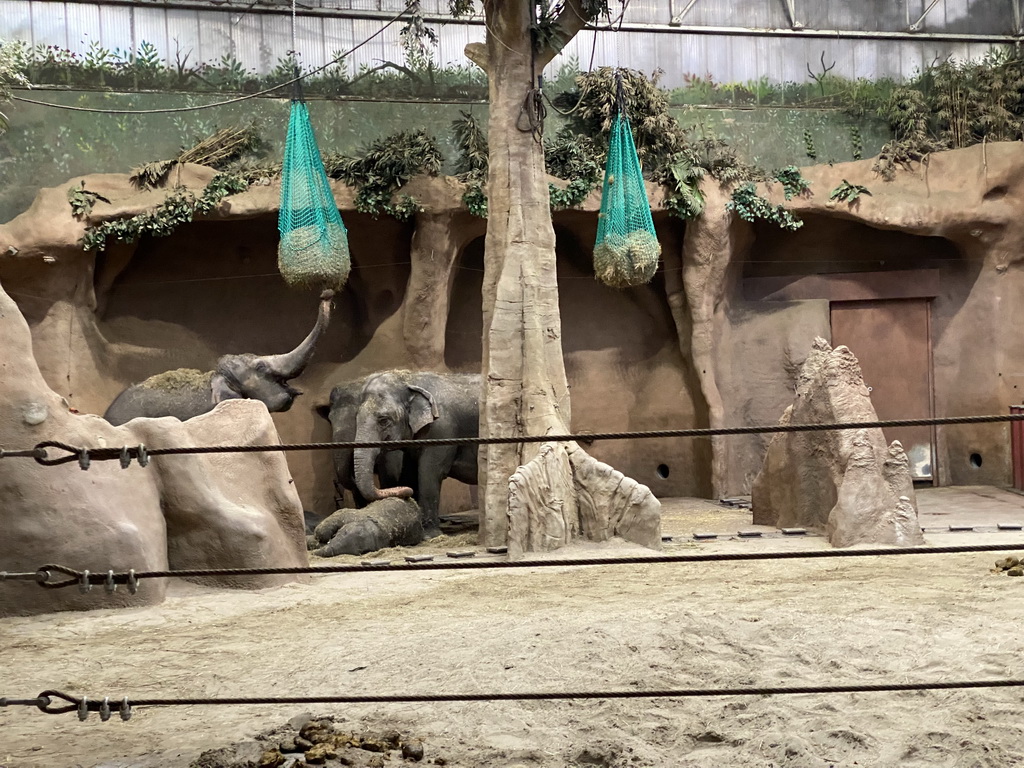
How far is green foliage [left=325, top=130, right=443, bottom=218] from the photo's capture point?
486 inches

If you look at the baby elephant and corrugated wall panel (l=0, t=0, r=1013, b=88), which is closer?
the baby elephant

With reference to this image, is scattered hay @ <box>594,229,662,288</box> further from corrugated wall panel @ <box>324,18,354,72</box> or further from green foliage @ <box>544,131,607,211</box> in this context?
corrugated wall panel @ <box>324,18,354,72</box>

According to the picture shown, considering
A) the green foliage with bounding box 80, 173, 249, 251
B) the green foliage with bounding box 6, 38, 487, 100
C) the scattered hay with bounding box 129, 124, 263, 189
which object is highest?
the green foliage with bounding box 6, 38, 487, 100

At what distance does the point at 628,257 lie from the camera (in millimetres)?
11164

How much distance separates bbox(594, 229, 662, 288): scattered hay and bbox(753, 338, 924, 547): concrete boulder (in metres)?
1.97

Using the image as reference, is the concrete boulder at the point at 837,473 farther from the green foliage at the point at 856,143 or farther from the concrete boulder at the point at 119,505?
the green foliage at the point at 856,143

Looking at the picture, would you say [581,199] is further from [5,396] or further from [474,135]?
[5,396]

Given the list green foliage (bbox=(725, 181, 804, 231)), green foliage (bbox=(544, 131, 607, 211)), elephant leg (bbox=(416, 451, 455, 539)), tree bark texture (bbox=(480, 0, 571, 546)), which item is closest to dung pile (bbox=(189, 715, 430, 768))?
tree bark texture (bbox=(480, 0, 571, 546))

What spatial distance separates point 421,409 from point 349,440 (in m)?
0.90

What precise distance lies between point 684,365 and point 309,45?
19.5ft

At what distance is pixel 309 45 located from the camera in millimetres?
13719

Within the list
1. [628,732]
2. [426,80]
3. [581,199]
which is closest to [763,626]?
[628,732]

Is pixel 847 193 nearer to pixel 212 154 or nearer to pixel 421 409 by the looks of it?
pixel 421 409

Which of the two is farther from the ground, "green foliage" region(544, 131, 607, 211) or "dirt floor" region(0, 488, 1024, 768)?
"green foliage" region(544, 131, 607, 211)
